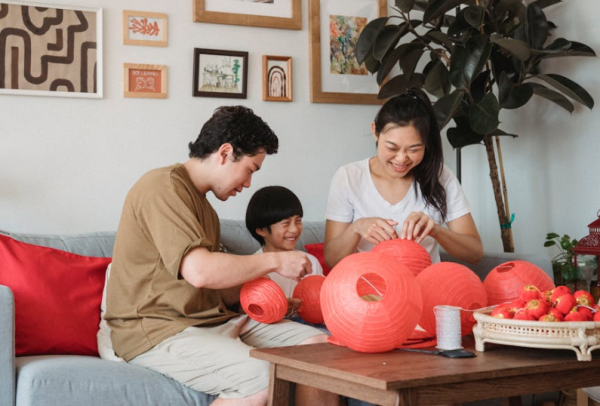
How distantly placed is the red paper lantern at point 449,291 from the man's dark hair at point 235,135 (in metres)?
0.62

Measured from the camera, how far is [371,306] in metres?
1.62

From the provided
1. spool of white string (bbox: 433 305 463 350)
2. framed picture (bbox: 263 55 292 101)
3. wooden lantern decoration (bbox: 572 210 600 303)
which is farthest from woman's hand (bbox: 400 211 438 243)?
framed picture (bbox: 263 55 292 101)

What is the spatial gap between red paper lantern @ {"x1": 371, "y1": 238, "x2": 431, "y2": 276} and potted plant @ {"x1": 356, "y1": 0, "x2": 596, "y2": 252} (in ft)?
3.59

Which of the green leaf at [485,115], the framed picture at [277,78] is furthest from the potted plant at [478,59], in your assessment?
the framed picture at [277,78]

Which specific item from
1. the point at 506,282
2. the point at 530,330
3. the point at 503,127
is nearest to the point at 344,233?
the point at 506,282

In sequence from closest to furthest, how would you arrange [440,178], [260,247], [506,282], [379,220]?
[506,282], [379,220], [440,178], [260,247]

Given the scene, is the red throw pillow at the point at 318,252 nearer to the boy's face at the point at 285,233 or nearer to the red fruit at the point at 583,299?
the boy's face at the point at 285,233

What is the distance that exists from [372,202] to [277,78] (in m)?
1.01

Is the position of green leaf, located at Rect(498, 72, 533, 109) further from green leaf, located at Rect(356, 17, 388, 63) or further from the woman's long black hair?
the woman's long black hair

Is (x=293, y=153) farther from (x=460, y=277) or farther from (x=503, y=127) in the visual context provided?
(x=460, y=277)

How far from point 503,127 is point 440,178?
1229 millimetres

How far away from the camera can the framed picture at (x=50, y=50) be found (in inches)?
117

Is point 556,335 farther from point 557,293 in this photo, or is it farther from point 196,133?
point 196,133

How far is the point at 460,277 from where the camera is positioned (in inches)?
72.9
